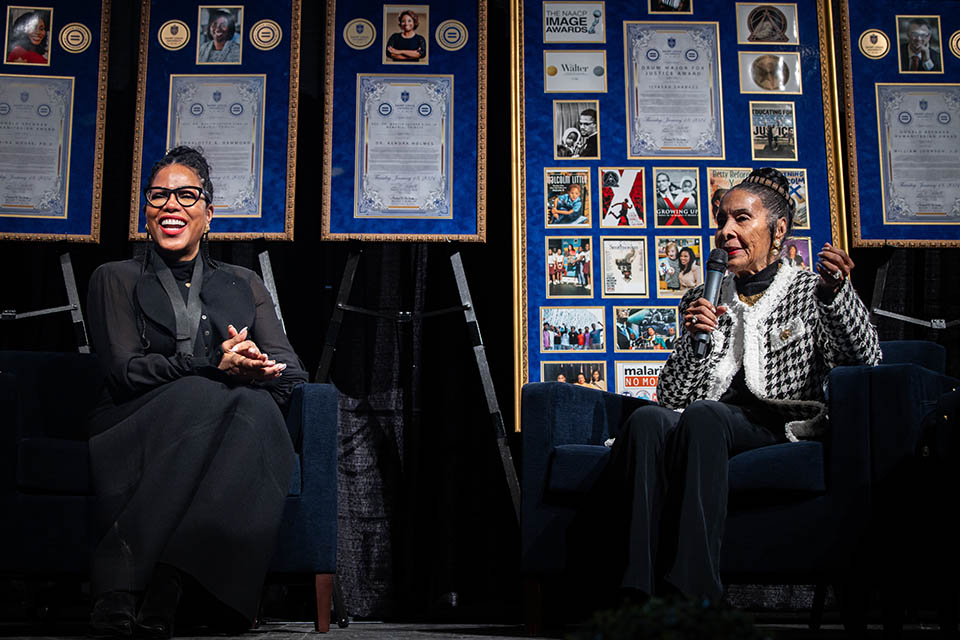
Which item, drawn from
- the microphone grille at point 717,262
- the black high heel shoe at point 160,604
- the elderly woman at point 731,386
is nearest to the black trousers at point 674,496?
the elderly woman at point 731,386

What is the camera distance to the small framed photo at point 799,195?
142 inches

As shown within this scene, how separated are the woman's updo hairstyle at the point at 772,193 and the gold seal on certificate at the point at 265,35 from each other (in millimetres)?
1940

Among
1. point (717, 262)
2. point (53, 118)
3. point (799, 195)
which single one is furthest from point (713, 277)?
point (53, 118)

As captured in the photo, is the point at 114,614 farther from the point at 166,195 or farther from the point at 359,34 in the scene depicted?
the point at 359,34

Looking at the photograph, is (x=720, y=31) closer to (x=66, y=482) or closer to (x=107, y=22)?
(x=107, y=22)

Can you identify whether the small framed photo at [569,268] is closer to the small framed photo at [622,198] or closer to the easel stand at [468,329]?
the small framed photo at [622,198]

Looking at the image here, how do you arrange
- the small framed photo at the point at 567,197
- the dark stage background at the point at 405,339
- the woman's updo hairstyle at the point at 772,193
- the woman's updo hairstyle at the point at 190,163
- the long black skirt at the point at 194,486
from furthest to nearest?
the small framed photo at the point at 567,197 < the dark stage background at the point at 405,339 < the woman's updo hairstyle at the point at 190,163 < the woman's updo hairstyle at the point at 772,193 < the long black skirt at the point at 194,486

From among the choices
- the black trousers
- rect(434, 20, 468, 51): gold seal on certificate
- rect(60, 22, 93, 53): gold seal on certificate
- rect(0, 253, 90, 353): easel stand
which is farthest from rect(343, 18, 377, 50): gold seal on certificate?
the black trousers

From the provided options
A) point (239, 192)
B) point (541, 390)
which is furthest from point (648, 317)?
point (239, 192)

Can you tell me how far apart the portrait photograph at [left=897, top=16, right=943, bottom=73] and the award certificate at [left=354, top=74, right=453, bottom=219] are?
173 cm

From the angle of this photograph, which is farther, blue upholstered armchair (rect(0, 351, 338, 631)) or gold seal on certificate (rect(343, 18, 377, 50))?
gold seal on certificate (rect(343, 18, 377, 50))

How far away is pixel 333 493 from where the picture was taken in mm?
2604

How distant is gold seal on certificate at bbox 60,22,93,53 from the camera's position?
3707 millimetres

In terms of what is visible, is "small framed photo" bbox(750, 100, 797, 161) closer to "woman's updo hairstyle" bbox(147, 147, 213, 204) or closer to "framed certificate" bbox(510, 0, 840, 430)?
"framed certificate" bbox(510, 0, 840, 430)
